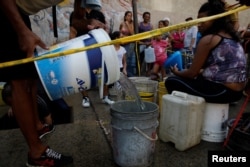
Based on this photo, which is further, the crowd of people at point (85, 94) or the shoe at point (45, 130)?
the shoe at point (45, 130)

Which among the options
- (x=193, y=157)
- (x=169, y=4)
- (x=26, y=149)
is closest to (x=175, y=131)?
(x=193, y=157)

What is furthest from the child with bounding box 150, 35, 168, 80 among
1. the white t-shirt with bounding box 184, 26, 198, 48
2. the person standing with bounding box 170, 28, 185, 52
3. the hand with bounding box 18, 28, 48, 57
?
the hand with bounding box 18, 28, 48, 57

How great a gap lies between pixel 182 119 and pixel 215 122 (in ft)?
1.46

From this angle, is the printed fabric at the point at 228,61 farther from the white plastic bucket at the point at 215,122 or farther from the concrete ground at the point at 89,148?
the concrete ground at the point at 89,148

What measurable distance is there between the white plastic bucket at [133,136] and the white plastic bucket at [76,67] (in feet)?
1.07

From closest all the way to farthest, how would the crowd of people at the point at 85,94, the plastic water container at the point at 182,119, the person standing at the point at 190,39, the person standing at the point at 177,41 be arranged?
the crowd of people at the point at 85,94, the plastic water container at the point at 182,119, the person standing at the point at 190,39, the person standing at the point at 177,41

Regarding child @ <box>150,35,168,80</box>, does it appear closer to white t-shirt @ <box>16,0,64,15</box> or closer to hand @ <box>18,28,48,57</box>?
white t-shirt @ <box>16,0,64,15</box>

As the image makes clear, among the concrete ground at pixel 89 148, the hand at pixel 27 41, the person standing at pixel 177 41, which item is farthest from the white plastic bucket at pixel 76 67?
the person standing at pixel 177 41

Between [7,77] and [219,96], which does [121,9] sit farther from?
[7,77]

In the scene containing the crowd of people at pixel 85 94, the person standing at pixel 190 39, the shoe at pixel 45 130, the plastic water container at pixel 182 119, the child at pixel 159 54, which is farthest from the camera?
the person standing at pixel 190 39

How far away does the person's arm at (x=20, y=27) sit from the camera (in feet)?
5.68

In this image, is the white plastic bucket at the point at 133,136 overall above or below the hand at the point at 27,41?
below

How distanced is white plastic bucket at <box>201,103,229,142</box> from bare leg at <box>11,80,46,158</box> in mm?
1631

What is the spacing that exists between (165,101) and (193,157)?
587 mm
